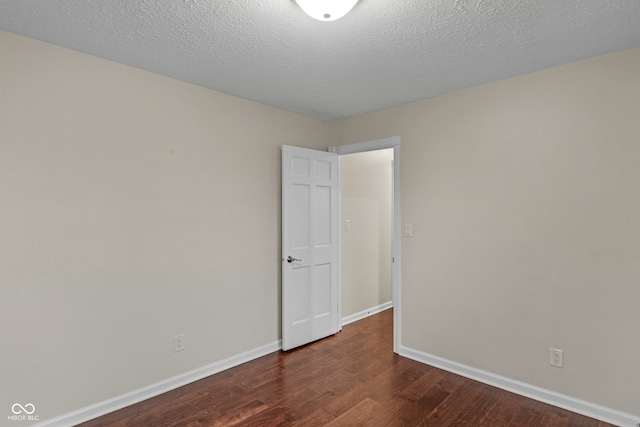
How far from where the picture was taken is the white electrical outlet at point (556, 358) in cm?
247

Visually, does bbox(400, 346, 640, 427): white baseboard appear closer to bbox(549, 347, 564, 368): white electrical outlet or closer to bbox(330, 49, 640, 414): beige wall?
bbox(330, 49, 640, 414): beige wall

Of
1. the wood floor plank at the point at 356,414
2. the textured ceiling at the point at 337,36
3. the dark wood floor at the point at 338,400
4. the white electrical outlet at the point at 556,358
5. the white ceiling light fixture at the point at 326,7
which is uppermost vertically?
the textured ceiling at the point at 337,36

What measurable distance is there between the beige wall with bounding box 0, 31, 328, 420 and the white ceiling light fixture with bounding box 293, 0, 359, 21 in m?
1.56

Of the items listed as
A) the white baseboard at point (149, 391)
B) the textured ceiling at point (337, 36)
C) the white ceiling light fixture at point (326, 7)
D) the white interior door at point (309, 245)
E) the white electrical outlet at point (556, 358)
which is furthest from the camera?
the white interior door at point (309, 245)

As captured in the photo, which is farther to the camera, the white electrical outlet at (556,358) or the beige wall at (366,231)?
the beige wall at (366,231)

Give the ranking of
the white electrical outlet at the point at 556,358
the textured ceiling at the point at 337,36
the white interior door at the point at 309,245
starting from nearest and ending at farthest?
1. the textured ceiling at the point at 337,36
2. the white electrical outlet at the point at 556,358
3. the white interior door at the point at 309,245

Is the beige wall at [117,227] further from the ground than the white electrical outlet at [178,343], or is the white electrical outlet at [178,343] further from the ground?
the beige wall at [117,227]

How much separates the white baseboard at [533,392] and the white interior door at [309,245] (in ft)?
3.39

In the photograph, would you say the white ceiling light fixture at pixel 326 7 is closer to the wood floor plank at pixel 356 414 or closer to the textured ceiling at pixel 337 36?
the textured ceiling at pixel 337 36

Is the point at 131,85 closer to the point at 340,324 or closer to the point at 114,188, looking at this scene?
the point at 114,188

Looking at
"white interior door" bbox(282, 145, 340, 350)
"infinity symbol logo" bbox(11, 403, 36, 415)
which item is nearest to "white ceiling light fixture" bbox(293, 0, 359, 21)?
"white interior door" bbox(282, 145, 340, 350)

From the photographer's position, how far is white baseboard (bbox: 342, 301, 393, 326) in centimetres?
432

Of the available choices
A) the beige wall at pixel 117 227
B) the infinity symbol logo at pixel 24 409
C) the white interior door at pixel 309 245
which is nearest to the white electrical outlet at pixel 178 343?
the beige wall at pixel 117 227

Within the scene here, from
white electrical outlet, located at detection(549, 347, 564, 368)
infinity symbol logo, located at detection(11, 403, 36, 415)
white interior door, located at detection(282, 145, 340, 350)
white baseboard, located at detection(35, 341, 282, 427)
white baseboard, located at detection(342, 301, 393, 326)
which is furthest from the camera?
white baseboard, located at detection(342, 301, 393, 326)
